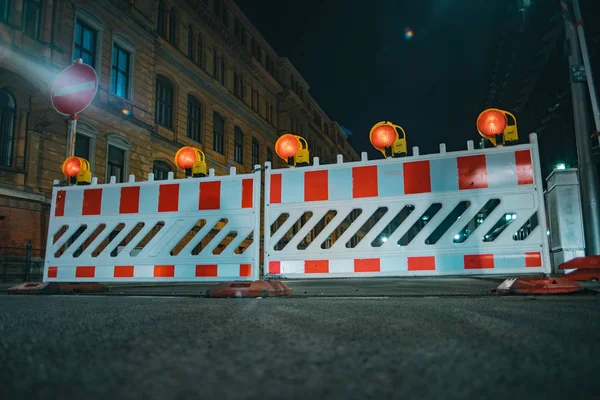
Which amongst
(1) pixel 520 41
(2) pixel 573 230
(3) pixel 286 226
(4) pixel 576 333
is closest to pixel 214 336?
(4) pixel 576 333

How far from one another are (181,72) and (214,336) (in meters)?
23.2

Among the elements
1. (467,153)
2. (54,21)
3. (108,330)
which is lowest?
(108,330)

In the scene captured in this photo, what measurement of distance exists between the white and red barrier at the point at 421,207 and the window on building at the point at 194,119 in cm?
2061

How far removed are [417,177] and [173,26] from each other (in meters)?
21.9

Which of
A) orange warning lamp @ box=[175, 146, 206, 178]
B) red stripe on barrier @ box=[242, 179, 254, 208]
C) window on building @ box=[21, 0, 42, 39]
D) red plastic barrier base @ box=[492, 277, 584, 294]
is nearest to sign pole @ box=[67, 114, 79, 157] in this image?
orange warning lamp @ box=[175, 146, 206, 178]

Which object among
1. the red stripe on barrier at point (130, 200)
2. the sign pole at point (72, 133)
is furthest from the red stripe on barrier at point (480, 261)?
the sign pole at point (72, 133)

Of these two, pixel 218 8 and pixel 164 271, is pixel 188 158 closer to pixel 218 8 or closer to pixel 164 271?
pixel 164 271

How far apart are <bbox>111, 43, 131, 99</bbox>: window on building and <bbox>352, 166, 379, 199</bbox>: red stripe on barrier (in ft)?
53.8

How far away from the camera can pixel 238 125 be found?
2927 cm

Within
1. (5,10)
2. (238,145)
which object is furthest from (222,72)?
(5,10)

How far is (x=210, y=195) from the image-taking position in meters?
4.66

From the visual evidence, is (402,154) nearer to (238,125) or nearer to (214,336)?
(214,336)

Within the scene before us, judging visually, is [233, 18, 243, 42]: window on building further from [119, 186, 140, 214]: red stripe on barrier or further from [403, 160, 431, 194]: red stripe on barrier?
[403, 160, 431, 194]: red stripe on barrier

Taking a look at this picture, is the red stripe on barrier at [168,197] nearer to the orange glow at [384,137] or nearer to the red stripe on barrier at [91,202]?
the red stripe on barrier at [91,202]
